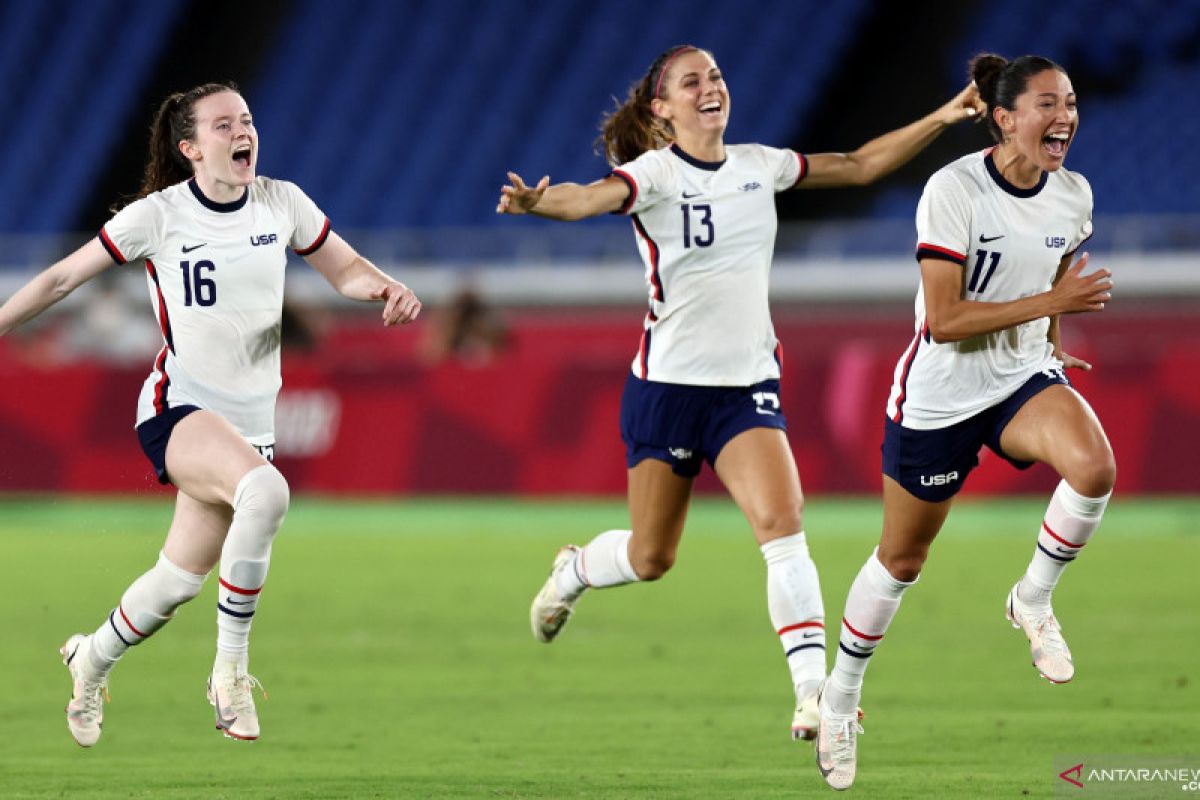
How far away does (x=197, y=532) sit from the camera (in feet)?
25.8

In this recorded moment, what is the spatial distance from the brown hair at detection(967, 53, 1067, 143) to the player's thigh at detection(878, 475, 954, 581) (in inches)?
52.2

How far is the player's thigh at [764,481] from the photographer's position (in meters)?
7.79

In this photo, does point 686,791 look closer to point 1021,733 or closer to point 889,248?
point 1021,733

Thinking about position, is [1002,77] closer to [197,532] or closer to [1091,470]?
[1091,470]

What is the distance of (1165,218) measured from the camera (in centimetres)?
2186

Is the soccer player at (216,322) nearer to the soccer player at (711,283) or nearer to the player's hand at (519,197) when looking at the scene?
the player's hand at (519,197)

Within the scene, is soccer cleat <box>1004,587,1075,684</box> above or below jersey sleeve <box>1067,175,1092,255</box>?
below

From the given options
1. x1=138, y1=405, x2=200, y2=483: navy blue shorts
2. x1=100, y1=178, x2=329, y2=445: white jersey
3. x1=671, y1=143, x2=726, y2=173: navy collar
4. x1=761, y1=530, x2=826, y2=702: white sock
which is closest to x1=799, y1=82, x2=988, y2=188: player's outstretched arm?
x1=671, y1=143, x2=726, y2=173: navy collar

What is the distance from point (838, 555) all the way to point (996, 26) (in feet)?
37.5

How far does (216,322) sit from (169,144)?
2.56ft

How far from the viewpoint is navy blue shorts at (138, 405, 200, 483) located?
7656mm

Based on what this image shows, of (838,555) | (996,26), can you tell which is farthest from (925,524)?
(996,26)

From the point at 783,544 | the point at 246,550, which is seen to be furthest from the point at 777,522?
the point at 246,550

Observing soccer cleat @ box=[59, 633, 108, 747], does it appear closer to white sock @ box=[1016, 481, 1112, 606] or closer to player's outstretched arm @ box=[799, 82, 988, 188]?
player's outstretched arm @ box=[799, 82, 988, 188]
